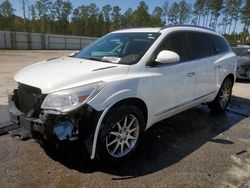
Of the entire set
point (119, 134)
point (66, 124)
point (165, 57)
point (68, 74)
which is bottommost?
point (119, 134)

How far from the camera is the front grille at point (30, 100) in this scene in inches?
122

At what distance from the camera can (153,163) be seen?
3590mm

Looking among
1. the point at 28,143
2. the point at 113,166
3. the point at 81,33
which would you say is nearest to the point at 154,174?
the point at 113,166

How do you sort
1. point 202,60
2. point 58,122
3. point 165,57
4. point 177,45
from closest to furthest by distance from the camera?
Result: point 58,122 → point 165,57 → point 177,45 → point 202,60

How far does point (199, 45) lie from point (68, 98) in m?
3.05

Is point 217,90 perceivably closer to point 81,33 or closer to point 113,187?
point 113,187

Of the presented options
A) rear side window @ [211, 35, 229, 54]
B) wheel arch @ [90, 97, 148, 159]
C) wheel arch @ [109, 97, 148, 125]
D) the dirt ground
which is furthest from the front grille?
rear side window @ [211, 35, 229, 54]

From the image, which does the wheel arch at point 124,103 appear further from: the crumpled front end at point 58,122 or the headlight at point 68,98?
the headlight at point 68,98

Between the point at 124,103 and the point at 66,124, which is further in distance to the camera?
the point at 124,103

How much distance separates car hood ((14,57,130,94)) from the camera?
121 inches

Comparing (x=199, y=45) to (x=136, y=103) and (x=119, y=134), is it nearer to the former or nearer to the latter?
(x=136, y=103)

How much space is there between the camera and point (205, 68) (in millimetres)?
4949

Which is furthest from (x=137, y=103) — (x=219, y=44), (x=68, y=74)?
(x=219, y=44)

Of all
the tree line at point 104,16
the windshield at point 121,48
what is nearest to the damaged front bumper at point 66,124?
the windshield at point 121,48
